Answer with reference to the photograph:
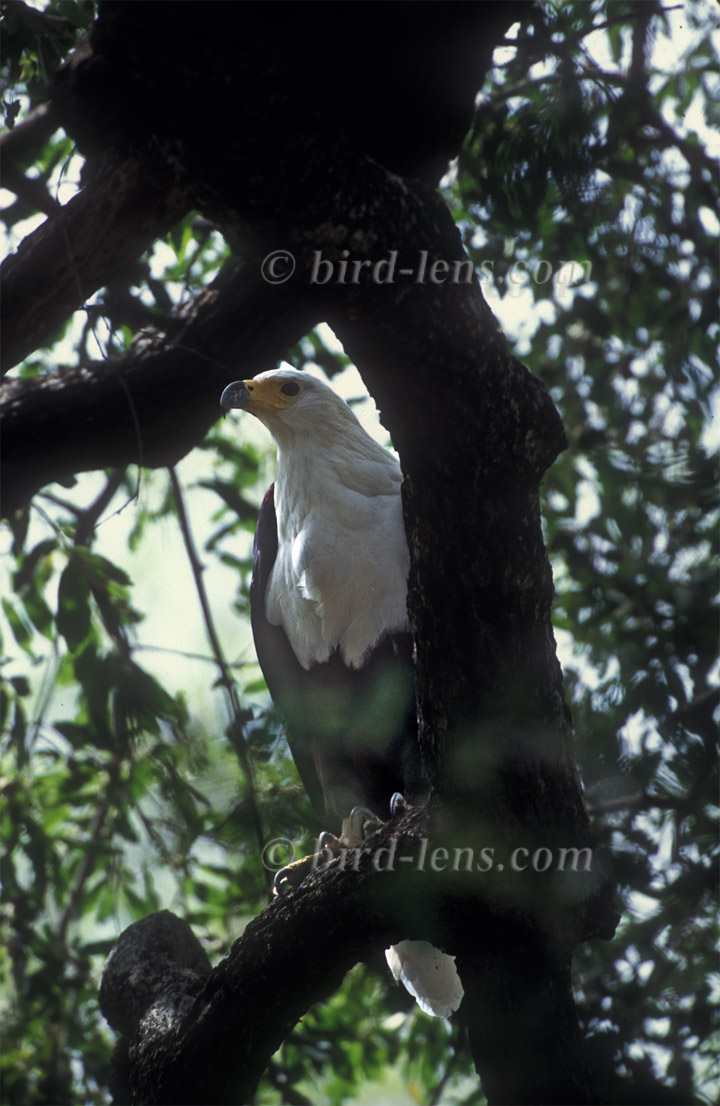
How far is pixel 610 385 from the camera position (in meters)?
5.25

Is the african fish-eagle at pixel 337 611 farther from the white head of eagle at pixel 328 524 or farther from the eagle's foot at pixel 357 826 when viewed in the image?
the eagle's foot at pixel 357 826

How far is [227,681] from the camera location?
378 centimetres

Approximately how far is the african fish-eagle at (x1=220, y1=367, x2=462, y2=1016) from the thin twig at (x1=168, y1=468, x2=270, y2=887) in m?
0.16

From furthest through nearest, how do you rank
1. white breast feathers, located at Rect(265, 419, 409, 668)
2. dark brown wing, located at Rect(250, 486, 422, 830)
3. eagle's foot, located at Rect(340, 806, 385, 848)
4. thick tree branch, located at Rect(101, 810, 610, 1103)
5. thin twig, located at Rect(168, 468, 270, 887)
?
thin twig, located at Rect(168, 468, 270, 887) → dark brown wing, located at Rect(250, 486, 422, 830) → white breast feathers, located at Rect(265, 419, 409, 668) → eagle's foot, located at Rect(340, 806, 385, 848) → thick tree branch, located at Rect(101, 810, 610, 1103)

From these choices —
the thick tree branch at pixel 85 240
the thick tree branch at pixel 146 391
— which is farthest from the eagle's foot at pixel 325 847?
the thick tree branch at pixel 85 240

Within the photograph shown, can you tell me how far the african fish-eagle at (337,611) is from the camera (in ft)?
11.1

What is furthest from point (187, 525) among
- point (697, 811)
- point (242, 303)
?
point (697, 811)

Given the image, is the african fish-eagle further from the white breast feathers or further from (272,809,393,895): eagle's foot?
(272,809,393,895): eagle's foot

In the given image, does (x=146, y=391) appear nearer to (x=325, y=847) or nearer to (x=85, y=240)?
(x=85, y=240)

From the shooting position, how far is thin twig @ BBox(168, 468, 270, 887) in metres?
3.70

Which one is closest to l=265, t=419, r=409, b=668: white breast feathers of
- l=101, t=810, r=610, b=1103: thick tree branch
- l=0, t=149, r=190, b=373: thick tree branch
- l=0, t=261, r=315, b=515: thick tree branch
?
l=0, t=261, r=315, b=515: thick tree branch

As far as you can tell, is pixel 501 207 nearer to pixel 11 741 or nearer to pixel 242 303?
pixel 242 303

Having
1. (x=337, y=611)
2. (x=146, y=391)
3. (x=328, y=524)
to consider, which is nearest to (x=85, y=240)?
(x=146, y=391)

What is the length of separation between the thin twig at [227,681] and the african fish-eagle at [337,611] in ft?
0.53
